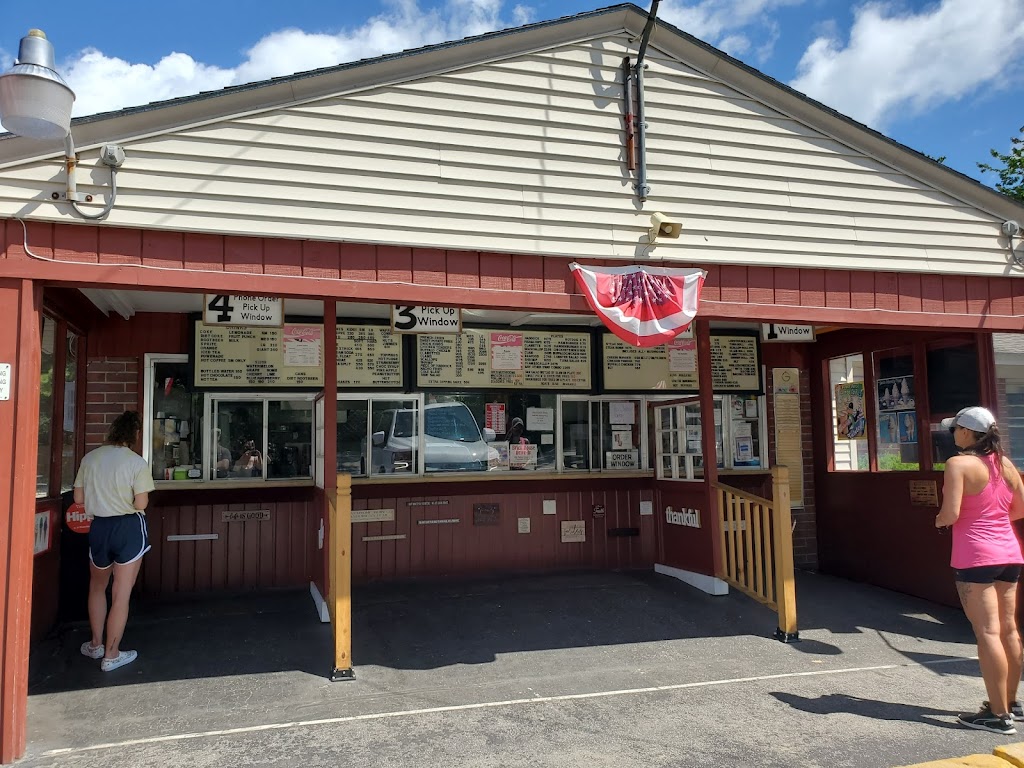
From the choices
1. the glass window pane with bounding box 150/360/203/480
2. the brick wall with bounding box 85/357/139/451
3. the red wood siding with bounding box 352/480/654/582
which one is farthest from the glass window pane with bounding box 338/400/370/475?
the brick wall with bounding box 85/357/139/451

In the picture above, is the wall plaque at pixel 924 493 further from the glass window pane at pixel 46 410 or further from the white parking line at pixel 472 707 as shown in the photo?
the glass window pane at pixel 46 410

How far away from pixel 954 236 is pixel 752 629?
12.6ft

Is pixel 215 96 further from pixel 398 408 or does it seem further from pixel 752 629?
pixel 752 629

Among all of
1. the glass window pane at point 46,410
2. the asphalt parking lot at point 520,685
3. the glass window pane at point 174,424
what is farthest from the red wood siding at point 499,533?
the glass window pane at point 46,410

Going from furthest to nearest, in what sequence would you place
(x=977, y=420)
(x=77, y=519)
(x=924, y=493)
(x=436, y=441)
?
(x=436, y=441)
(x=924, y=493)
(x=77, y=519)
(x=977, y=420)

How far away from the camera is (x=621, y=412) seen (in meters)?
8.79

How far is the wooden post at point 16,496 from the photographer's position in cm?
431

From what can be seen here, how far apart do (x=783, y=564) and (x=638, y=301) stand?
103 inches

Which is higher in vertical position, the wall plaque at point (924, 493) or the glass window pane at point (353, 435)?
the glass window pane at point (353, 435)

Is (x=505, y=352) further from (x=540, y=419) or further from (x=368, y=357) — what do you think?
(x=368, y=357)

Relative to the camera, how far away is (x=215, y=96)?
5074mm

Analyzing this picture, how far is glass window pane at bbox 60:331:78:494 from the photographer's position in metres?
6.69

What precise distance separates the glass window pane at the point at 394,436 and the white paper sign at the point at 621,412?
2217mm

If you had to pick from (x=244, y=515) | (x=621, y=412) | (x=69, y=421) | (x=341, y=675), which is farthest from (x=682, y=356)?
(x=69, y=421)
